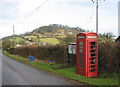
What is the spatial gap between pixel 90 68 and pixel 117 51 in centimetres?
204

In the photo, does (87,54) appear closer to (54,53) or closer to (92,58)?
(92,58)

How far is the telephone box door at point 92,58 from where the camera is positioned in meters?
8.35

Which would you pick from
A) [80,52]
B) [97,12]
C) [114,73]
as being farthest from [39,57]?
[114,73]

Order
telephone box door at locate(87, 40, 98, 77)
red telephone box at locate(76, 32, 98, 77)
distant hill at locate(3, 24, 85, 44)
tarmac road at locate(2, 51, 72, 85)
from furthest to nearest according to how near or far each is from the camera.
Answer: distant hill at locate(3, 24, 85, 44) → telephone box door at locate(87, 40, 98, 77) → red telephone box at locate(76, 32, 98, 77) → tarmac road at locate(2, 51, 72, 85)

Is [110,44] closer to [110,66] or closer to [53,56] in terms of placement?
[110,66]

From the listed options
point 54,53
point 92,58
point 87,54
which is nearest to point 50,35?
point 54,53

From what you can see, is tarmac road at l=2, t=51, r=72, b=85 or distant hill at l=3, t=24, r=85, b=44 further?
distant hill at l=3, t=24, r=85, b=44

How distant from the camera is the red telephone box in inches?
324

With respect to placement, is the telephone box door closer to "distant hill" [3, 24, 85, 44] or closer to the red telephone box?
the red telephone box

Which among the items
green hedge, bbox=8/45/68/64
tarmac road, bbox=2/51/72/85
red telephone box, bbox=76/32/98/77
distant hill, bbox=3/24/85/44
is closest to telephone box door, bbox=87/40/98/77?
red telephone box, bbox=76/32/98/77

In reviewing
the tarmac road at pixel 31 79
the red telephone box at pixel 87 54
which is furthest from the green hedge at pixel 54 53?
the red telephone box at pixel 87 54

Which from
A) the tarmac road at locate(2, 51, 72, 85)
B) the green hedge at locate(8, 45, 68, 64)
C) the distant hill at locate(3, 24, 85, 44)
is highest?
the distant hill at locate(3, 24, 85, 44)

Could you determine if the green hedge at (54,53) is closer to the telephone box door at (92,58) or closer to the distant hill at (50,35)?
the telephone box door at (92,58)

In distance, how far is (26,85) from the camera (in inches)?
267
